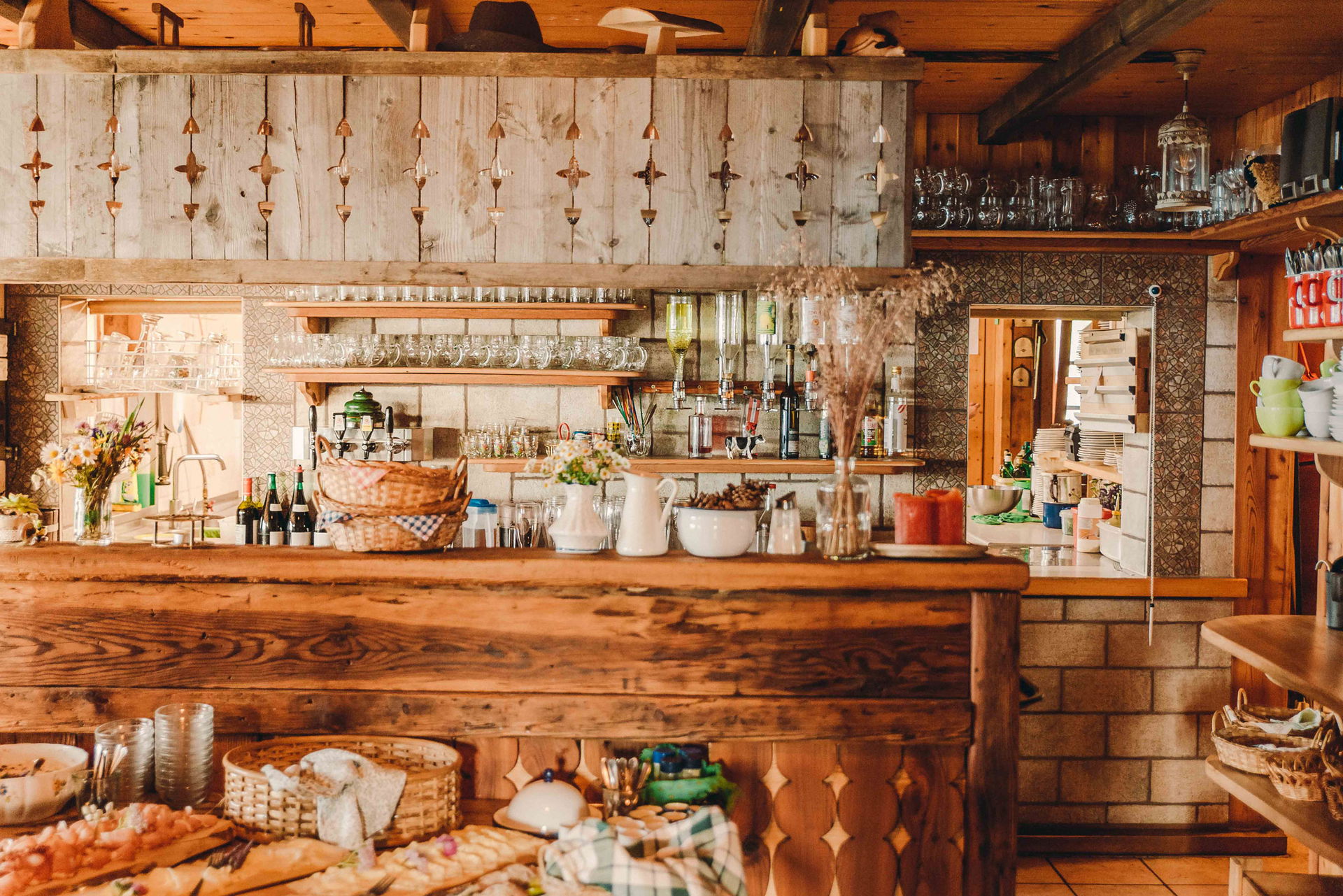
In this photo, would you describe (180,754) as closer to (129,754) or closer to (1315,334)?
(129,754)

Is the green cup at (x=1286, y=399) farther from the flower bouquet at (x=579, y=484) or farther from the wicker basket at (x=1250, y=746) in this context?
the flower bouquet at (x=579, y=484)

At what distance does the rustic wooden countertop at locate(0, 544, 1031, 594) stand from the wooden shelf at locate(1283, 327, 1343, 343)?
1.18 meters

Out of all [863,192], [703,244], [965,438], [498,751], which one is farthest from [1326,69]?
[498,751]

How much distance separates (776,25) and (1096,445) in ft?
10.2

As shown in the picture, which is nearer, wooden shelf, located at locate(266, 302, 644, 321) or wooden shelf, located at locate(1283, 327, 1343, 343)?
wooden shelf, located at locate(1283, 327, 1343, 343)

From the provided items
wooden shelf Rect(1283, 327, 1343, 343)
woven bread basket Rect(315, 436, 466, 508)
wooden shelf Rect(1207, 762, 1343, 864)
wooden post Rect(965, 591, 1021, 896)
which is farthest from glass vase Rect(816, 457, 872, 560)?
wooden shelf Rect(1283, 327, 1343, 343)

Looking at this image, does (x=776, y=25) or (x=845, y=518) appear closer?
(x=845, y=518)

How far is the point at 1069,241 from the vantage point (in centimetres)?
435

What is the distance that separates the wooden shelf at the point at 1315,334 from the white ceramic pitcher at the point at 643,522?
1891 millimetres

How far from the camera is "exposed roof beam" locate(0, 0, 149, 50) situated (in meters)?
3.54

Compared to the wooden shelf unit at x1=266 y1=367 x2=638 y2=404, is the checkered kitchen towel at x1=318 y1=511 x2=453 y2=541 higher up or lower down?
lower down

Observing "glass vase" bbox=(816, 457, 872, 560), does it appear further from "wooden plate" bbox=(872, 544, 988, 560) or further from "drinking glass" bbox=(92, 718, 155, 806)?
"drinking glass" bbox=(92, 718, 155, 806)

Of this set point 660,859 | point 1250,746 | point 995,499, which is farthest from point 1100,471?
point 660,859

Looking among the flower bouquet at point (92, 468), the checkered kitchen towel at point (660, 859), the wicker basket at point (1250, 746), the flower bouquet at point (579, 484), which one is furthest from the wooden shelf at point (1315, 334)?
the flower bouquet at point (92, 468)
